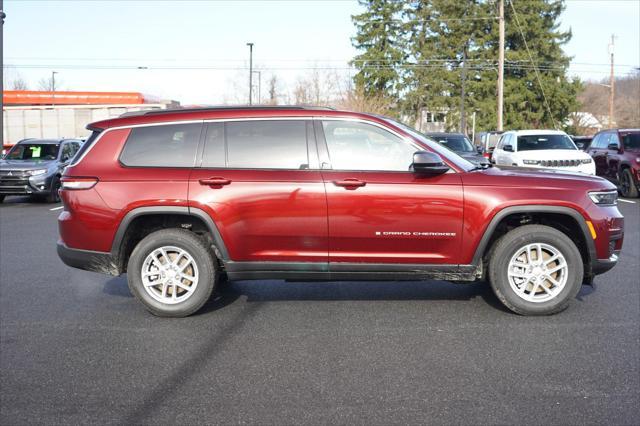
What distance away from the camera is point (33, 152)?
18312 mm

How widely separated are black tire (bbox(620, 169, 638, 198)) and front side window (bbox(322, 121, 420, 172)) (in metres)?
13.6

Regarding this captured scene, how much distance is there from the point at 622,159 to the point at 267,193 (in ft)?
48.5

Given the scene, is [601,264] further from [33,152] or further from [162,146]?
[33,152]

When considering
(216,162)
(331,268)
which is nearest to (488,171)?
(331,268)

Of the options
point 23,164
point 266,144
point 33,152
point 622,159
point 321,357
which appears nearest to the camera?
point 321,357

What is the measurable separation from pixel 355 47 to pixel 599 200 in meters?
55.5

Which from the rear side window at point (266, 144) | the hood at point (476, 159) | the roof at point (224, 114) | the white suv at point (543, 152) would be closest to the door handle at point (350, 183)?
the rear side window at point (266, 144)

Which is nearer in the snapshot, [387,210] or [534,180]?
[387,210]

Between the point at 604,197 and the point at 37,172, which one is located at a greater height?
the point at 37,172

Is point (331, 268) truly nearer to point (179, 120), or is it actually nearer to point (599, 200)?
point (179, 120)

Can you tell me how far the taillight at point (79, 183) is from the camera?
19.3 ft

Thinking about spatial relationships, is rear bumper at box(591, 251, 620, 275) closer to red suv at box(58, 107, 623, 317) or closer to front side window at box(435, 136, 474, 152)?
red suv at box(58, 107, 623, 317)

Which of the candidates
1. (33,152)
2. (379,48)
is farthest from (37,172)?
(379,48)

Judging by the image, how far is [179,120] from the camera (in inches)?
234
